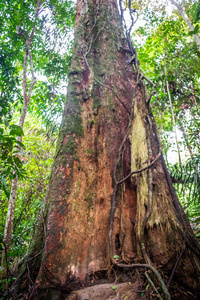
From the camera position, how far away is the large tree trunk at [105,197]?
1.26m

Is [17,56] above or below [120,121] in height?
above

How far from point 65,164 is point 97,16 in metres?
2.15

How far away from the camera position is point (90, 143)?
1.77 m

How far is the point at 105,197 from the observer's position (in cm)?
156

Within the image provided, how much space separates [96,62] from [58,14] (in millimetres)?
3226

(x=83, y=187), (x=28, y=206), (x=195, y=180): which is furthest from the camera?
(x=28, y=206)

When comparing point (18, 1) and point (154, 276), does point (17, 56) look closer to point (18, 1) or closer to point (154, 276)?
point (18, 1)

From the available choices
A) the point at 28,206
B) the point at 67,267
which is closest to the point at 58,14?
the point at 28,206

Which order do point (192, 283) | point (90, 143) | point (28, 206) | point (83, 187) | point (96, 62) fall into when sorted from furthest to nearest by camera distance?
point (28, 206) < point (96, 62) < point (90, 143) < point (83, 187) < point (192, 283)

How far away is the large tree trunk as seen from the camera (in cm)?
126

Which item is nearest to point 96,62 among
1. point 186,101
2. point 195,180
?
point 195,180

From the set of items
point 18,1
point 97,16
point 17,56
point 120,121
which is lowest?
point 120,121

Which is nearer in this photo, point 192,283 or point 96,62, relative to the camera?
point 192,283

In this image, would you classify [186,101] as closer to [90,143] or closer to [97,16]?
[97,16]
